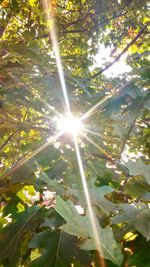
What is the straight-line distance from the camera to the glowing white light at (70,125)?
2617 millimetres

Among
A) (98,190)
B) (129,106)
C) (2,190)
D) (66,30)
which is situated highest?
(66,30)

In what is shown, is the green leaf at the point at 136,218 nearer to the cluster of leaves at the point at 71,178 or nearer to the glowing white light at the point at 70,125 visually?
the cluster of leaves at the point at 71,178

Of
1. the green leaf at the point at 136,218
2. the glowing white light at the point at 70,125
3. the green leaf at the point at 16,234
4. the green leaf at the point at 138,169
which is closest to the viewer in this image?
the green leaf at the point at 136,218

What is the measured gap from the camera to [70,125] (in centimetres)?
271

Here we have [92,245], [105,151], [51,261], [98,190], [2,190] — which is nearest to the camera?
[92,245]

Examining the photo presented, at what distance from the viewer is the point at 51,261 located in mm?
1370

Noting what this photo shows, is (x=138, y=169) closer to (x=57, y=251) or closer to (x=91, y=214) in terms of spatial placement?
(x=91, y=214)

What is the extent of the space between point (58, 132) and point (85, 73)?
15.9ft

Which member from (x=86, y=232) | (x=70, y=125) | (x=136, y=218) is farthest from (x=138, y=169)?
(x=70, y=125)

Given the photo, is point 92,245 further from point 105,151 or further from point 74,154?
point 105,151

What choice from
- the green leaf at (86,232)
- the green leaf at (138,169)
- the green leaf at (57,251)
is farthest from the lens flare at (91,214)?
the green leaf at (138,169)

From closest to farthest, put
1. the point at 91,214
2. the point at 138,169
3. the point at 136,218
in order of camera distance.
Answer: the point at 91,214 < the point at 136,218 < the point at 138,169

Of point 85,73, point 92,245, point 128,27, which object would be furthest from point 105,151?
point 128,27

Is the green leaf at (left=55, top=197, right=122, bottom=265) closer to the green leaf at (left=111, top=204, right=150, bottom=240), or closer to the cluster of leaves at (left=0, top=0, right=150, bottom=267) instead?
the cluster of leaves at (left=0, top=0, right=150, bottom=267)
